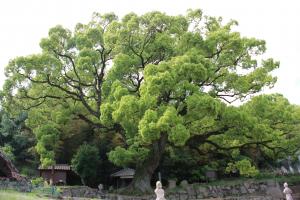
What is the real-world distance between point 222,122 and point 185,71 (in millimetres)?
4043

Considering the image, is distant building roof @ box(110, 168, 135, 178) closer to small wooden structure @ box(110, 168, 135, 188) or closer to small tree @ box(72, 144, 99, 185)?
small wooden structure @ box(110, 168, 135, 188)

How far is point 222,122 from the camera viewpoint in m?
21.6

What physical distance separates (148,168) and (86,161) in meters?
4.50

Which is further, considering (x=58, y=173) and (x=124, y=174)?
(x=124, y=174)

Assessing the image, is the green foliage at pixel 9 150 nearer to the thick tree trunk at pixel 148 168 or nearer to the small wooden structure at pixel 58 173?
the small wooden structure at pixel 58 173

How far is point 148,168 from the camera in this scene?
2281cm

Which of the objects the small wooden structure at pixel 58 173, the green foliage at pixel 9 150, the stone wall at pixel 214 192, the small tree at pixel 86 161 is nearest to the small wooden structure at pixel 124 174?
the small tree at pixel 86 161

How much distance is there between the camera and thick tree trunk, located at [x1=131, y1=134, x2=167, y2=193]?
22.0 m

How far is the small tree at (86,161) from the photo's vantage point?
80.8 feet

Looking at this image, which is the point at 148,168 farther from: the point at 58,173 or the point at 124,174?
the point at 58,173

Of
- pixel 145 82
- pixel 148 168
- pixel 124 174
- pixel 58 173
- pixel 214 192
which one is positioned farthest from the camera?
pixel 124 174

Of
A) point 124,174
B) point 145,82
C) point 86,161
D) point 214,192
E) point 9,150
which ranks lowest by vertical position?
point 214,192

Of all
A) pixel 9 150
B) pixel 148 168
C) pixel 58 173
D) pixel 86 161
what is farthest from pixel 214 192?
pixel 9 150

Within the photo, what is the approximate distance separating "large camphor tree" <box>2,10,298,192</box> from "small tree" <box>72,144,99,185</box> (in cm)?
170
